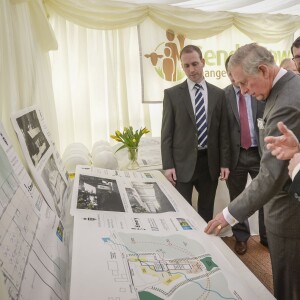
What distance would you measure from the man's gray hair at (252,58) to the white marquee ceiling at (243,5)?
2038 mm

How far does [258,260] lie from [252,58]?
1762 mm

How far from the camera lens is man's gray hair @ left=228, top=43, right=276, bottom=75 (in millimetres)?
1217

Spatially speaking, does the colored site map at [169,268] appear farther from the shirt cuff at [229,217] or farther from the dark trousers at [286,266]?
the dark trousers at [286,266]

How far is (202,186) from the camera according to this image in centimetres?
244

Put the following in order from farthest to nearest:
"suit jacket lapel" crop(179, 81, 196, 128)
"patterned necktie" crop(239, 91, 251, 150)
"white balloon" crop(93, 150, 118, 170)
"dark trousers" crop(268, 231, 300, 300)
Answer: "patterned necktie" crop(239, 91, 251, 150) < "suit jacket lapel" crop(179, 81, 196, 128) < "white balloon" crop(93, 150, 118, 170) < "dark trousers" crop(268, 231, 300, 300)

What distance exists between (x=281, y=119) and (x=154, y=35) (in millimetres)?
2248

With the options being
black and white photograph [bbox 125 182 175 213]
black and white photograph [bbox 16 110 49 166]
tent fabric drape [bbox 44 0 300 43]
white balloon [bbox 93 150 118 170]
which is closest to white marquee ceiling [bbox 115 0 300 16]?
tent fabric drape [bbox 44 0 300 43]

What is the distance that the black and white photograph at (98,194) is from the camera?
1.14 m

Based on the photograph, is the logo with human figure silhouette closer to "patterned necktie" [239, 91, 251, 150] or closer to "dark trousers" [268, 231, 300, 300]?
"patterned necktie" [239, 91, 251, 150]

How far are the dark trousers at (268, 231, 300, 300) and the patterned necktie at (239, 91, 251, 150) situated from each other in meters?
1.11

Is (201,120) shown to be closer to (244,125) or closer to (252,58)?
(244,125)

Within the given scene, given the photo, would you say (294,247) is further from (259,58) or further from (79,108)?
(79,108)

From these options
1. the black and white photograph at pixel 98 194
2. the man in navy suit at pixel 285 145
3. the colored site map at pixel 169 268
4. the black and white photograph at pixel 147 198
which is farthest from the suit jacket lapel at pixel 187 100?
the colored site map at pixel 169 268

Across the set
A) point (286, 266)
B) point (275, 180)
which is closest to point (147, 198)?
point (275, 180)
